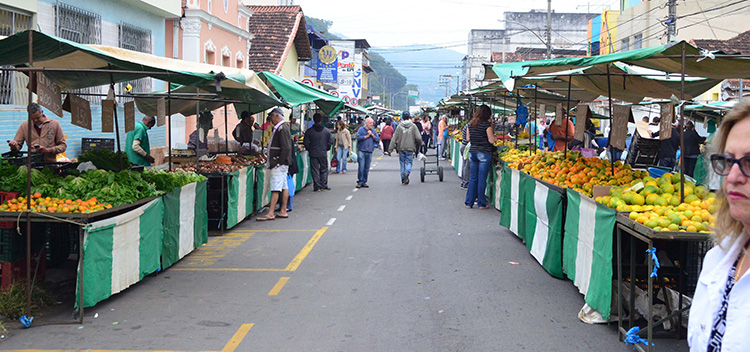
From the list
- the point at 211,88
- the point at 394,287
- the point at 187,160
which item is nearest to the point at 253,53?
the point at 187,160

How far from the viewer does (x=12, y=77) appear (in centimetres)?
1373

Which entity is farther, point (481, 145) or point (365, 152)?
point (365, 152)

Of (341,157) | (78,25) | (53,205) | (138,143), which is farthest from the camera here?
(341,157)

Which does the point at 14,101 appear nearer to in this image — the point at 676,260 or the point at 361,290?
the point at 361,290

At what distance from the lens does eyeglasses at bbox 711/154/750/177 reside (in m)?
2.12

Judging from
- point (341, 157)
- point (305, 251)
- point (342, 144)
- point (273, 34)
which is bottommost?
point (305, 251)

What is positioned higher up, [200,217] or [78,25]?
[78,25]

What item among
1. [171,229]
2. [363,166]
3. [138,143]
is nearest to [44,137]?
[138,143]

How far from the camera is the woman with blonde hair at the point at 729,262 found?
2062 millimetres

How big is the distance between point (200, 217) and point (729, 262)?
880cm

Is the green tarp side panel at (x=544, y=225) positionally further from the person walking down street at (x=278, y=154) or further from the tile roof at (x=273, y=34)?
the tile roof at (x=273, y=34)

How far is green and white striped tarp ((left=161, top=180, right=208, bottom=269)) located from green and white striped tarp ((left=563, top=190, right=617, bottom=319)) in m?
4.91

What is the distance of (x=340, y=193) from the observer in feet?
59.9

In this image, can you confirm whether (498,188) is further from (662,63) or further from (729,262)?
(729,262)
